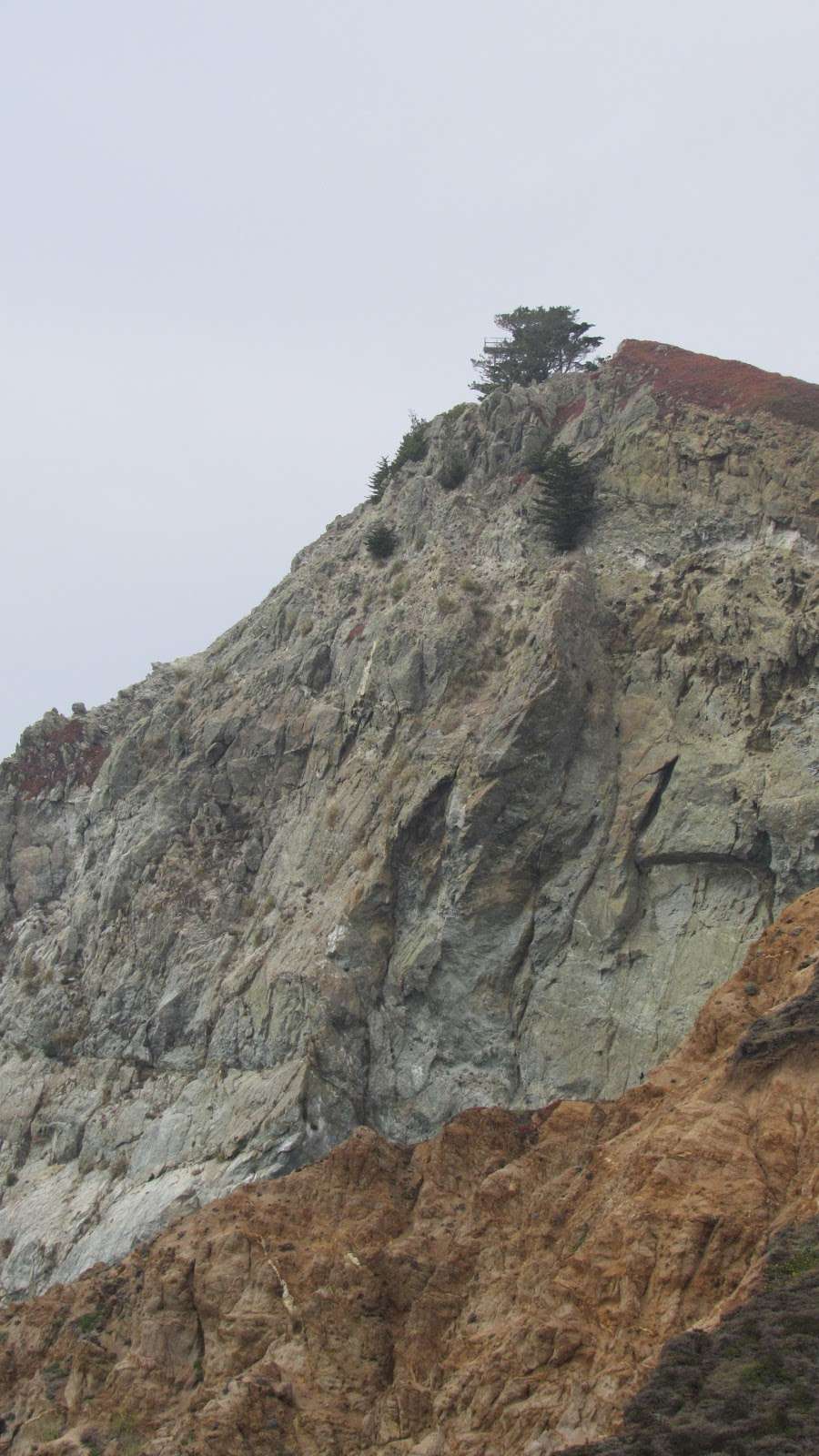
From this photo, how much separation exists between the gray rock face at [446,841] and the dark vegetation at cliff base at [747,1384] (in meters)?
8.97

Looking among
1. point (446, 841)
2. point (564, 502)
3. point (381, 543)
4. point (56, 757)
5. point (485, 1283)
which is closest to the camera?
point (485, 1283)

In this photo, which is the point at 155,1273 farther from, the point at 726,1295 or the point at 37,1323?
the point at 726,1295

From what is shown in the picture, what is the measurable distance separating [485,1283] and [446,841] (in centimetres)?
1045

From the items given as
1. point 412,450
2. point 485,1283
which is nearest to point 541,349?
point 412,450

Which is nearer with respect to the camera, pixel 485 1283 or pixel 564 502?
pixel 485 1283

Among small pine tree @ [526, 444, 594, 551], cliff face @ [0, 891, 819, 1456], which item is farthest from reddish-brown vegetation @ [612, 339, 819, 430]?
cliff face @ [0, 891, 819, 1456]

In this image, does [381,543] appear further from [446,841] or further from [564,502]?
[446,841]

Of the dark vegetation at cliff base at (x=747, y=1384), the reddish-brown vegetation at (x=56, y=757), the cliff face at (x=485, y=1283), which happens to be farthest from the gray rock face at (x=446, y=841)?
the dark vegetation at cliff base at (x=747, y=1384)

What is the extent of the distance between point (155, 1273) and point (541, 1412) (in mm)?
10188

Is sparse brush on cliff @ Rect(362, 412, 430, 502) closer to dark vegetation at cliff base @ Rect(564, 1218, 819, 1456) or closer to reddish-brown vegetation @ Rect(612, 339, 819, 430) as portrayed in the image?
reddish-brown vegetation @ Rect(612, 339, 819, 430)

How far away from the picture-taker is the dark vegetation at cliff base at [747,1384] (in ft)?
50.6

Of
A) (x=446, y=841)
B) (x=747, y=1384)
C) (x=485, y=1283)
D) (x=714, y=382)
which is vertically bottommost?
(x=747, y=1384)

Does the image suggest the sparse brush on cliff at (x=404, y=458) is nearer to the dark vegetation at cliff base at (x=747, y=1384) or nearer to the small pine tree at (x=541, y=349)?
the small pine tree at (x=541, y=349)

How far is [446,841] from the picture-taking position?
30594mm
